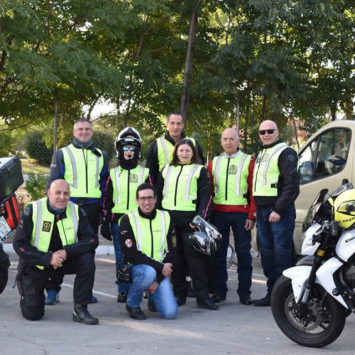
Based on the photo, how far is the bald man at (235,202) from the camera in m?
8.52

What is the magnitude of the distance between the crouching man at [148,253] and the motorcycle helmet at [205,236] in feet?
0.87

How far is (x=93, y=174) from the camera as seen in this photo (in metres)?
8.51

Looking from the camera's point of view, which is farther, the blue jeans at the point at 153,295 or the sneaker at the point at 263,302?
the sneaker at the point at 263,302

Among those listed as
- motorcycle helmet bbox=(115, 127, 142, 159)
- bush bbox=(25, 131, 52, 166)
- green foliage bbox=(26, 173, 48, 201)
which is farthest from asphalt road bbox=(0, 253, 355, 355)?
bush bbox=(25, 131, 52, 166)

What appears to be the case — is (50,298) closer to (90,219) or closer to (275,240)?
(90,219)

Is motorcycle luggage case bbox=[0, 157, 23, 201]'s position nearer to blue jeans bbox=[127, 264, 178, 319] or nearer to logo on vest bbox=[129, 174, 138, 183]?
logo on vest bbox=[129, 174, 138, 183]

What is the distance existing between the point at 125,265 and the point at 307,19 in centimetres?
875

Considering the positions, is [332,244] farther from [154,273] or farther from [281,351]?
[154,273]

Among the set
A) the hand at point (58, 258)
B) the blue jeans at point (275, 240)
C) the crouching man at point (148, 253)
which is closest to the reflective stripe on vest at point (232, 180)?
the blue jeans at point (275, 240)

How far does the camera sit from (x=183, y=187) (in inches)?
329

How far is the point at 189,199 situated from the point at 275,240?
0.92 m

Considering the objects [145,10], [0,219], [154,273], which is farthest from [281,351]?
[145,10]

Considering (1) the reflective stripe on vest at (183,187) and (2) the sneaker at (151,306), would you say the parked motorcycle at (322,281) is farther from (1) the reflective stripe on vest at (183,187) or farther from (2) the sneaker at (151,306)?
(1) the reflective stripe on vest at (183,187)

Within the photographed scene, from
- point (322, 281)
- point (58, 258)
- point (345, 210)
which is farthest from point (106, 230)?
point (345, 210)
